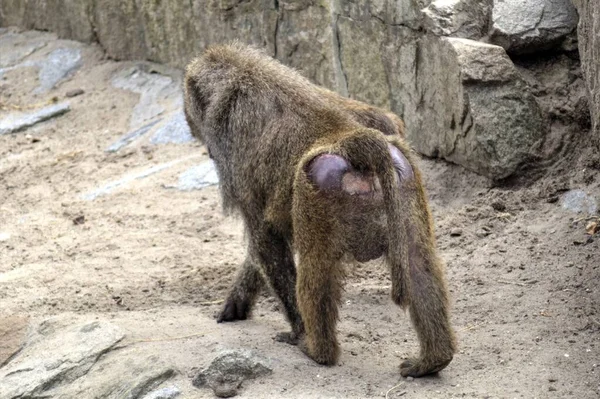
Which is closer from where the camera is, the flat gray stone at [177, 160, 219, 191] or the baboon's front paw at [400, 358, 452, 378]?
the baboon's front paw at [400, 358, 452, 378]

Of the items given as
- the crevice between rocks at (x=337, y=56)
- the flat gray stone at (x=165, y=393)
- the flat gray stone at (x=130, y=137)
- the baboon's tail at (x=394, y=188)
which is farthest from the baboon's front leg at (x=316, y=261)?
the flat gray stone at (x=130, y=137)

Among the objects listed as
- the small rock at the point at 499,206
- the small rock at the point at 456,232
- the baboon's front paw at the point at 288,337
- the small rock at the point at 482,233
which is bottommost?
the baboon's front paw at the point at 288,337

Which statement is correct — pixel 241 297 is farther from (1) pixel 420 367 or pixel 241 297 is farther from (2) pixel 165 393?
(1) pixel 420 367

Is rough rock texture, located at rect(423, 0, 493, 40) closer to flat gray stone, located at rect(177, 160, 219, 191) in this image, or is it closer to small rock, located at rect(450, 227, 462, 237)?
small rock, located at rect(450, 227, 462, 237)

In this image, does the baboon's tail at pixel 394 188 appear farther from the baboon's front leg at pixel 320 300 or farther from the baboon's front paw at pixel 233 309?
the baboon's front paw at pixel 233 309

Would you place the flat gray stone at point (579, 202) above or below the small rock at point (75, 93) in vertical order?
above

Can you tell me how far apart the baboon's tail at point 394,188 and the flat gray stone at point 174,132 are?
A: 4.70 meters

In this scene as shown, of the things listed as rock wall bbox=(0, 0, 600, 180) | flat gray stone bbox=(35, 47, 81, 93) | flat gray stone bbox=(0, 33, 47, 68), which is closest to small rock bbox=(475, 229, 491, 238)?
rock wall bbox=(0, 0, 600, 180)

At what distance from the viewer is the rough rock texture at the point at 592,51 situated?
5.74 metres

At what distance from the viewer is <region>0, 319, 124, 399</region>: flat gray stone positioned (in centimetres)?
587

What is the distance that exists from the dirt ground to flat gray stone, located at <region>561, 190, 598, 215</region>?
0.06m

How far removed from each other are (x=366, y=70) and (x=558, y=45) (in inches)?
65.2

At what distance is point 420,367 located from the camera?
5.20 metres

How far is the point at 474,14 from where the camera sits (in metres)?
7.36
